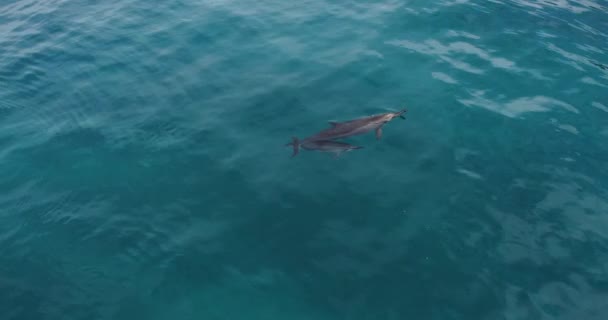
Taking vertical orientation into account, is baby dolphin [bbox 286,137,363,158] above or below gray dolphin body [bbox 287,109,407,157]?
below

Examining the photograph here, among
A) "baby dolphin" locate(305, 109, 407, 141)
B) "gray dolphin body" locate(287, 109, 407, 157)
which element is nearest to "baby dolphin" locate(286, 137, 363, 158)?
"gray dolphin body" locate(287, 109, 407, 157)

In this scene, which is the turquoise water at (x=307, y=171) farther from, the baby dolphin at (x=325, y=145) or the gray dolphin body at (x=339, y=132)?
the gray dolphin body at (x=339, y=132)

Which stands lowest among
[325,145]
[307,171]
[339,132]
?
[307,171]

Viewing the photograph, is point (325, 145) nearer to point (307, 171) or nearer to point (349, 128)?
point (349, 128)

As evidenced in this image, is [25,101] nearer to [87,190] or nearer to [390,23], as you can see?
[87,190]

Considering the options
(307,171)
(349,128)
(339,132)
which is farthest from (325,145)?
(307,171)

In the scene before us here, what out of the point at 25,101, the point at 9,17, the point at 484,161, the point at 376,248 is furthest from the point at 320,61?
the point at 9,17

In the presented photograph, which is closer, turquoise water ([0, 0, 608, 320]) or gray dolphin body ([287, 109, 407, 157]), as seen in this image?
turquoise water ([0, 0, 608, 320])

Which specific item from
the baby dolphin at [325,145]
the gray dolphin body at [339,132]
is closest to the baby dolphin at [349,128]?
the gray dolphin body at [339,132]

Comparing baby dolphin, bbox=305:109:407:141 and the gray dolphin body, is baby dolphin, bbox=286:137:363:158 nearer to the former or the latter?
the gray dolphin body
